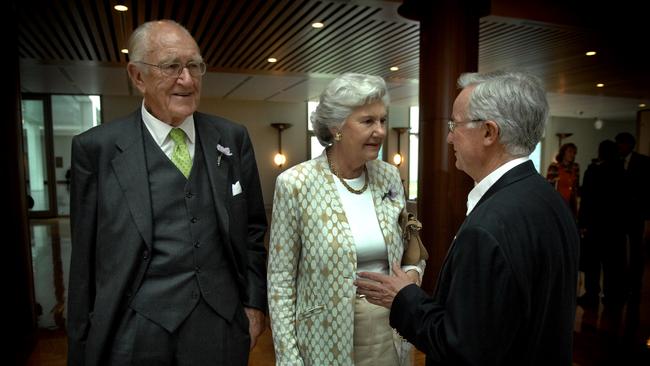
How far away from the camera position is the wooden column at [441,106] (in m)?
4.18

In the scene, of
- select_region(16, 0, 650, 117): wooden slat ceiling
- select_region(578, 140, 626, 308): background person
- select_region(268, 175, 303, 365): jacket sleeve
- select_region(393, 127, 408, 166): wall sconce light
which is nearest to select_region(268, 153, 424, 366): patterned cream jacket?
select_region(268, 175, 303, 365): jacket sleeve

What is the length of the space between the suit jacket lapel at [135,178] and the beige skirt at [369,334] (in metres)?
0.82

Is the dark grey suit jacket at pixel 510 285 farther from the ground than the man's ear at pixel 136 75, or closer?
closer

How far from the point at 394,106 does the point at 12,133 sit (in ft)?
36.8

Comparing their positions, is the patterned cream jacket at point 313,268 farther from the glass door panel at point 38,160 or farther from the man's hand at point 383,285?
the glass door panel at point 38,160

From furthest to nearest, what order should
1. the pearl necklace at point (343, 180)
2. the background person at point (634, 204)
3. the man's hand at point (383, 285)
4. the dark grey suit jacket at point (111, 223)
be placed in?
the background person at point (634, 204)
the pearl necklace at point (343, 180)
the dark grey suit jacket at point (111, 223)
the man's hand at point (383, 285)

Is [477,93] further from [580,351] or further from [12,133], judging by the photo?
[12,133]

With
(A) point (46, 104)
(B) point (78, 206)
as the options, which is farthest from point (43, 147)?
(B) point (78, 206)

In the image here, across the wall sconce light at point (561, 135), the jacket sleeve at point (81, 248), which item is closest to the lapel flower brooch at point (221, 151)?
the jacket sleeve at point (81, 248)

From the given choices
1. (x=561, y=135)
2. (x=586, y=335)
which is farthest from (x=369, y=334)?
(x=561, y=135)

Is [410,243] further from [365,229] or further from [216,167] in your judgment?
[216,167]

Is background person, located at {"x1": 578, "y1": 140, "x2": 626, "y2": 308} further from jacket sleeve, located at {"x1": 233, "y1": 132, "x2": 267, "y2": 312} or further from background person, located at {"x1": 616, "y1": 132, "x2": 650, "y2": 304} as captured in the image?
jacket sleeve, located at {"x1": 233, "y1": 132, "x2": 267, "y2": 312}

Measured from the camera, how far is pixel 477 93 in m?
1.20

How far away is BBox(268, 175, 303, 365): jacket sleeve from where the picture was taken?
5.57ft
